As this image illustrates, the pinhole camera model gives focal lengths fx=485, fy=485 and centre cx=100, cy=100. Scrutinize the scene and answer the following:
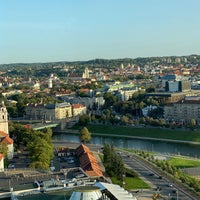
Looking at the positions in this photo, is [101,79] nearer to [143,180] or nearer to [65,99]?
[65,99]

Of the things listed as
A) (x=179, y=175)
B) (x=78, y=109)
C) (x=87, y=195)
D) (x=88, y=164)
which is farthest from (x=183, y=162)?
(x=78, y=109)

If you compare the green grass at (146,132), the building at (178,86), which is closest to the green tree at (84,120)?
the green grass at (146,132)

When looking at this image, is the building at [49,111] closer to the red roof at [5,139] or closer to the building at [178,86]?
the building at [178,86]

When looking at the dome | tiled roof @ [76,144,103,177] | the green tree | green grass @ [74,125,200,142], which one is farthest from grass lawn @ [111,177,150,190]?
the green tree

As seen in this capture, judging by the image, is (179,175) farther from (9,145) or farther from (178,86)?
(178,86)

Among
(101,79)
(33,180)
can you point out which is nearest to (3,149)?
(33,180)
